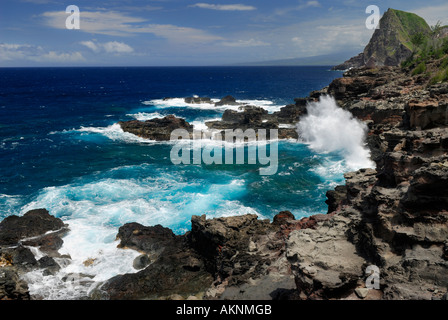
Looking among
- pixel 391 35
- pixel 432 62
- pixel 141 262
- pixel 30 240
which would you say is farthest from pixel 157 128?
pixel 391 35

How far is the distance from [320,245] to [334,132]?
3168cm

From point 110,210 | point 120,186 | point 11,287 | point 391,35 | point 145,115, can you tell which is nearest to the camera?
point 11,287

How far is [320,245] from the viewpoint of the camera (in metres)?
12.0

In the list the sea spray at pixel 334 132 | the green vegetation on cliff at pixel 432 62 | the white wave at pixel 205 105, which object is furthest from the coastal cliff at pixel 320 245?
the white wave at pixel 205 105

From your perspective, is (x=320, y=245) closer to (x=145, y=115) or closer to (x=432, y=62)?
(x=432, y=62)

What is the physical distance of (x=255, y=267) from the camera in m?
13.7

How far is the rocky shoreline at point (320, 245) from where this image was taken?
30.8 ft

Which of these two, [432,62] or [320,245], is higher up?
[432,62]

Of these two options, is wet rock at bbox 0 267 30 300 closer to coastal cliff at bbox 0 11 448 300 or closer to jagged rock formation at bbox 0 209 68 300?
coastal cliff at bbox 0 11 448 300

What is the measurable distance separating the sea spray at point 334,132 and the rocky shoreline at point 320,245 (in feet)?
48.3

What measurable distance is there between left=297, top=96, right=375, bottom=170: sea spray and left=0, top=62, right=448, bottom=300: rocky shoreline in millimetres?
14737

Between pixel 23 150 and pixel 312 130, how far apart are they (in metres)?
40.7
